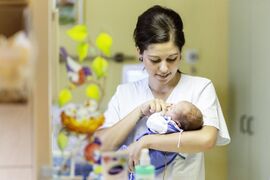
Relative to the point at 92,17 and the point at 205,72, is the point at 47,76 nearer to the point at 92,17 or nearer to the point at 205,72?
the point at 92,17

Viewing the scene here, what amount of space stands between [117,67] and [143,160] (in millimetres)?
315

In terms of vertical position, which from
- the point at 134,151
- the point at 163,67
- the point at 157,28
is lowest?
the point at 134,151

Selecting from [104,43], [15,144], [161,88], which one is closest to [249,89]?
[161,88]

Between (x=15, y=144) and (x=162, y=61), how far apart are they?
528mm

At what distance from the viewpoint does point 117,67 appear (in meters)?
1.50

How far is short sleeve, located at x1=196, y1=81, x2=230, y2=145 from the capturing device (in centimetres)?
154

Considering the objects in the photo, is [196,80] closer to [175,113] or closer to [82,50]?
[175,113]

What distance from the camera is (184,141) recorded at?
149 centimetres

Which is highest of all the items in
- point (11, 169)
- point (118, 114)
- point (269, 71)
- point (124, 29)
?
point (124, 29)

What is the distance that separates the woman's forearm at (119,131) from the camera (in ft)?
4.74

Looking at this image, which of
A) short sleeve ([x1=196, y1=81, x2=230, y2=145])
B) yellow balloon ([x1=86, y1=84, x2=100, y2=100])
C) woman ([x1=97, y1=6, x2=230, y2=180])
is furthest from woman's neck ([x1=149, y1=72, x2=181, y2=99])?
yellow balloon ([x1=86, y1=84, x2=100, y2=100])

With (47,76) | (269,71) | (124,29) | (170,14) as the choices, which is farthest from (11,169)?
(269,71)

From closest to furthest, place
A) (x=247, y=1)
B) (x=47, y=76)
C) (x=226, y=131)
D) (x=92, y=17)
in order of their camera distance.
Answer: (x=47, y=76)
(x=92, y=17)
(x=226, y=131)
(x=247, y=1)

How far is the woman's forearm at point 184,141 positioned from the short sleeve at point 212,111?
0.04m
